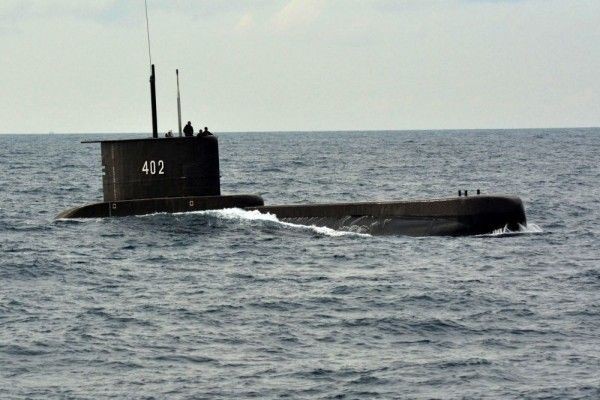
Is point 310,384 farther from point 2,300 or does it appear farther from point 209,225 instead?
point 209,225

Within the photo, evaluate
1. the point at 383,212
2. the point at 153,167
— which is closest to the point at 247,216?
the point at 153,167

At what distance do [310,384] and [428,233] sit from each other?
15228mm

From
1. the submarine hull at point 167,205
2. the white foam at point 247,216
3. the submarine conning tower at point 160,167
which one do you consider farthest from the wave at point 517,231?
the submarine conning tower at point 160,167

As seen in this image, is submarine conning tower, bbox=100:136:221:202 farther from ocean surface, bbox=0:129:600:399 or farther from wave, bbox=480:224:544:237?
wave, bbox=480:224:544:237

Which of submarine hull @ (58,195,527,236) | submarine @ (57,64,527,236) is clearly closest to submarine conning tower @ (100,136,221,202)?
submarine @ (57,64,527,236)

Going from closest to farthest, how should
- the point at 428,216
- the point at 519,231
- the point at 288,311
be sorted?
the point at 288,311 → the point at 428,216 → the point at 519,231

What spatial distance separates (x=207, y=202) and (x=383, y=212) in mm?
5738

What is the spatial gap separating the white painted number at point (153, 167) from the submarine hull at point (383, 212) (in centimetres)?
95

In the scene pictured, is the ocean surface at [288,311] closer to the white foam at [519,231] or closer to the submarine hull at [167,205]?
the white foam at [519,231]

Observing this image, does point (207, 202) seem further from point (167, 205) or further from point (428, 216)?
point (428, 216)

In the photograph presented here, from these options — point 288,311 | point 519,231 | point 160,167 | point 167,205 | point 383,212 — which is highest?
point 160,167

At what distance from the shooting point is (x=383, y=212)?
1254 inches

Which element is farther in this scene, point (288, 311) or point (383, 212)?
point (383, 212)

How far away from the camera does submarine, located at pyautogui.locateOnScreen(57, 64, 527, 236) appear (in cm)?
3073
